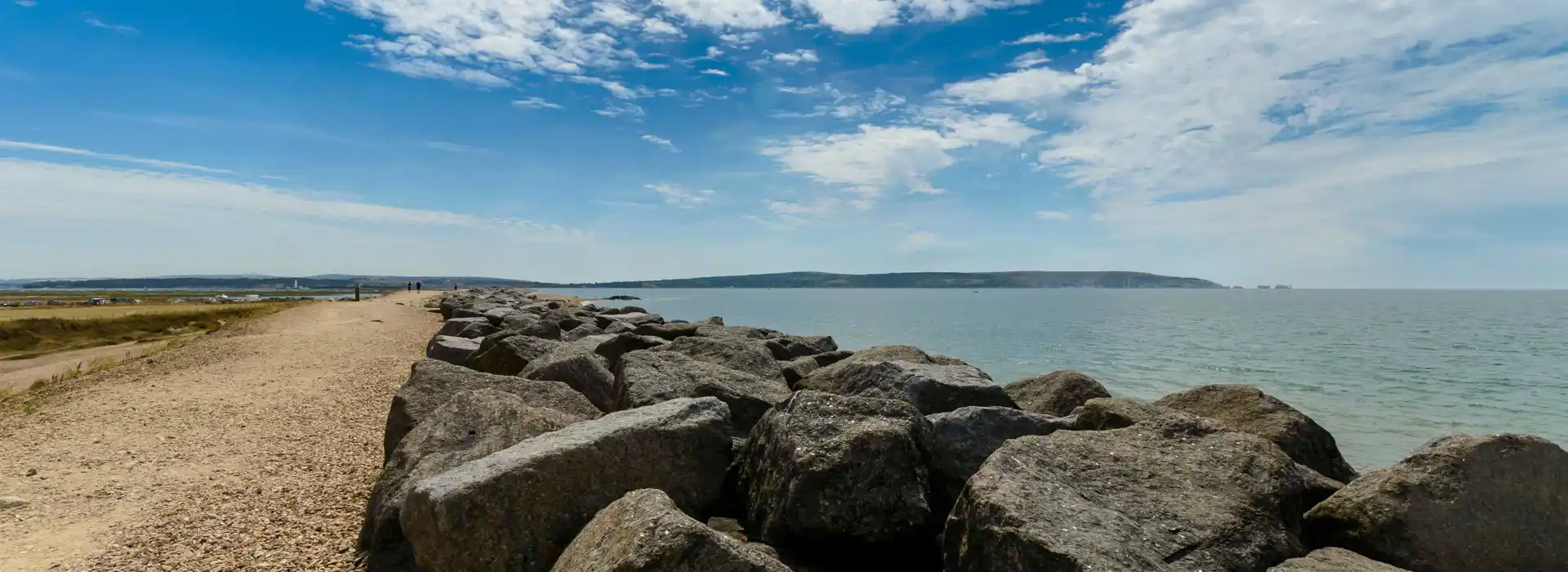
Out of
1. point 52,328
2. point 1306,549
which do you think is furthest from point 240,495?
point 52,328

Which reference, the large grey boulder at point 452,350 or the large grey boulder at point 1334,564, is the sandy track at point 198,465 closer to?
the large grey boulder at point 452,350

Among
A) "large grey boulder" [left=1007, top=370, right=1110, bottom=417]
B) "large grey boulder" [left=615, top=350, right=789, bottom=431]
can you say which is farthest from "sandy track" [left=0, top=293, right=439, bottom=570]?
"large grey boulder" [left=1007, top=370, right=1110, bottom=417]

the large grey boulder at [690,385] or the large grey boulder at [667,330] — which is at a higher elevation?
the large grey boulder at [690,385]

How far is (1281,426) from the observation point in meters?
5.64

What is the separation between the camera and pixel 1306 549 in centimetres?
390

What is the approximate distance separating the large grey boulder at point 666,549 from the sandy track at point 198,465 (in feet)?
8.50

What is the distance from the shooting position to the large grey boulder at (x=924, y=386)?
5.98 metres

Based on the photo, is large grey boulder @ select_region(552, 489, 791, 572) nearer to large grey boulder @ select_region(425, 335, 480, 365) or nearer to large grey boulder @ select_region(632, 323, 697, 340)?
large grey boulder @ select_region(425, 335, 480, 365)

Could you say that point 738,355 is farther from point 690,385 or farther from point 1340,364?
point 1340,364

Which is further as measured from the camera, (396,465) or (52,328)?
(52,328)

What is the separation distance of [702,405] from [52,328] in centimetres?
3142

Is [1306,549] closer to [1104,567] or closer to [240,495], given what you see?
[1104,567]

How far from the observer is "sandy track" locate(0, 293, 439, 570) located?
4953mm

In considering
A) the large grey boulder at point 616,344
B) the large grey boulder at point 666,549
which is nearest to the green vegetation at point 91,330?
the large grey boulder at point 616,344
